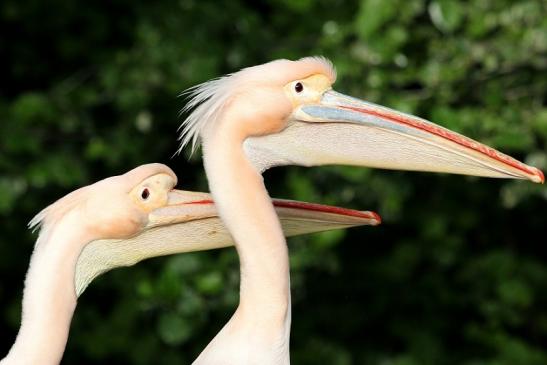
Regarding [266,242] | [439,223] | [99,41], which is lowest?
[266,242]

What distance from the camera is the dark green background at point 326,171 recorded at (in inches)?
279

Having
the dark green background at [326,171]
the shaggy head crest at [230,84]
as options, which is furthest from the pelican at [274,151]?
the dark green background at [326,171]

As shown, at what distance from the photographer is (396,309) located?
8977 mm

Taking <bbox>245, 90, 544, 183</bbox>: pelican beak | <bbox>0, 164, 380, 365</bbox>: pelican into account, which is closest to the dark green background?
<bbox>0, 164, 380, 365</bbox>: pelican

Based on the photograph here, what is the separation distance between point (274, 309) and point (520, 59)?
2.74 meters

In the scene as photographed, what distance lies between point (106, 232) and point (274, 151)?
58 centimetres

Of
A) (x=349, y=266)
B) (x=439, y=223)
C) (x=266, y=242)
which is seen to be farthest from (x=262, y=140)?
(x=349, y=266)

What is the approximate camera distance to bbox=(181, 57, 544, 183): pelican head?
15.9 feet

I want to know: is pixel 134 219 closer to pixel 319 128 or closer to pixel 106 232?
pixel 106 232

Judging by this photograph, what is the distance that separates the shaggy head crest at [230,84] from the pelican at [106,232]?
209mm

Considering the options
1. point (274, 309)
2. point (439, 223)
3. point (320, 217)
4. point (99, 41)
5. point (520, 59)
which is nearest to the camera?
point (274, 309)

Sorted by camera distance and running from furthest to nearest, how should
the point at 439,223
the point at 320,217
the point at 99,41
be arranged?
the point at 99,41 → the point at 439,223 → the point at 320,217

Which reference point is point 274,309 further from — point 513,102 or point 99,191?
point 513,102

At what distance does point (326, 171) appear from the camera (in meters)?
7.36
